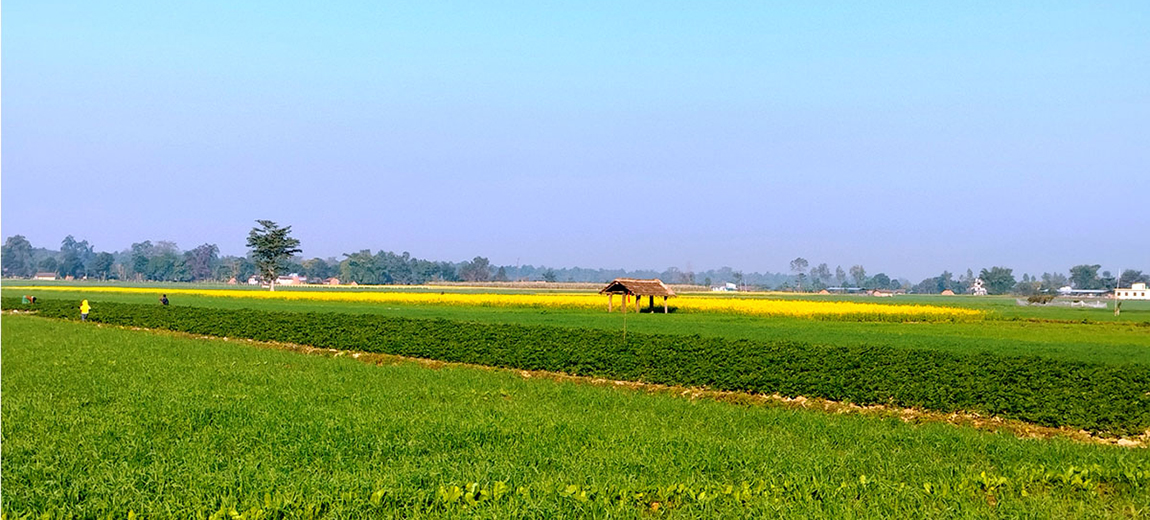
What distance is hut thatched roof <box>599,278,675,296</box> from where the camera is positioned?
49.6 meters

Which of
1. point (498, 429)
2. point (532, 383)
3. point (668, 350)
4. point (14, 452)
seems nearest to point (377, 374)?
point (532, 383)

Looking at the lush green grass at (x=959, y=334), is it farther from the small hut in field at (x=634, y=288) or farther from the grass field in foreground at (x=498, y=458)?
the grass field in foreground at (x=498, y=458)

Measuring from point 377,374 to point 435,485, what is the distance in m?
12.1

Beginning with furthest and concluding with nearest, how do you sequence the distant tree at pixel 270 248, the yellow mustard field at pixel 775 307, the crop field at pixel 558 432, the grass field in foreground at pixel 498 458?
1. the distant tree at pixel 270 248
2. the yellow mustard field at pixel 775 307
3. the crop field at pixel 558 432
4. the grass field in foreground at pixel 498 458

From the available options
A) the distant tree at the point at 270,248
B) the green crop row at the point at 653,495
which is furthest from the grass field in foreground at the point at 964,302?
the green crop row at the point at 653,495

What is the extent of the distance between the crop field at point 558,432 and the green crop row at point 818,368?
2.3 inches

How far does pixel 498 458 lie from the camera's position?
10078 mm

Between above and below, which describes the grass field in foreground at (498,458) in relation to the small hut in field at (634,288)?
below

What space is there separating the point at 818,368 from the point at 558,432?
352 inches

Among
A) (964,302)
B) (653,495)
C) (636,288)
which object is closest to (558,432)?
(653,495)

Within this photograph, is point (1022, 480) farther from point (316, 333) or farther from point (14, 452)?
point (316, 333)

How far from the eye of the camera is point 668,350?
21.8 m

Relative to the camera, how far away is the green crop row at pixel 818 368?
15716 millimetres

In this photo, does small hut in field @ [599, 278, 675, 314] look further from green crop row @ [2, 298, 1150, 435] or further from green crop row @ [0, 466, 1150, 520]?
green crop row @ [0, 466, 1150, 520]
